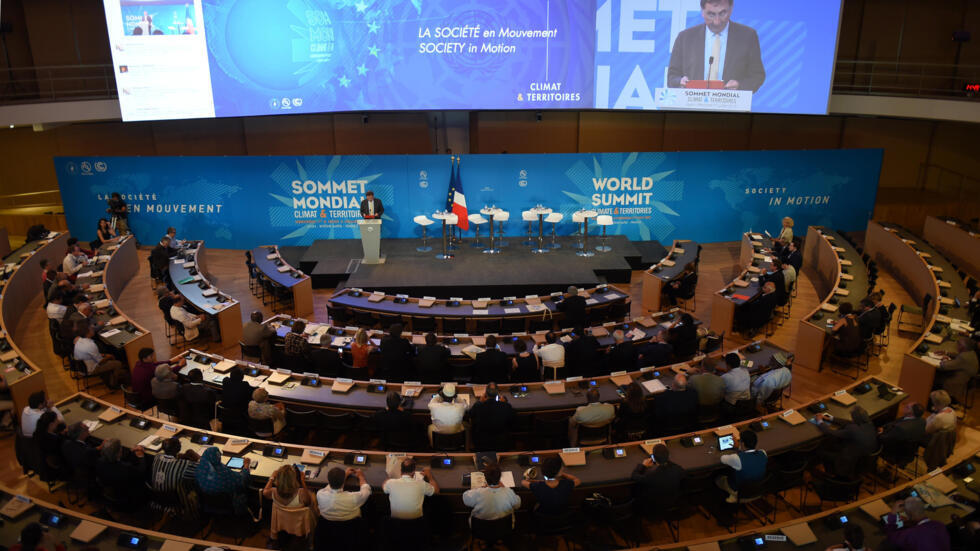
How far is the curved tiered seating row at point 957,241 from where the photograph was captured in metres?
14.2

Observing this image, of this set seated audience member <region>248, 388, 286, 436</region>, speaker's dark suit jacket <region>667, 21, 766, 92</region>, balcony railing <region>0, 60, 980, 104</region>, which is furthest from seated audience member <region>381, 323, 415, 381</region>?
balcony railing <region>0, 60, 980, 104</region>

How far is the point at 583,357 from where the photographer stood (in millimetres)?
9484

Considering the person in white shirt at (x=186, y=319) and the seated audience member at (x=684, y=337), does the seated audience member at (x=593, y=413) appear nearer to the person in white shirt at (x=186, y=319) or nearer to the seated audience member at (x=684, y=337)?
the seated audience member at (x=684, y=337)

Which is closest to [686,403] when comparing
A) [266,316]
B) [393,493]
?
[393,493]

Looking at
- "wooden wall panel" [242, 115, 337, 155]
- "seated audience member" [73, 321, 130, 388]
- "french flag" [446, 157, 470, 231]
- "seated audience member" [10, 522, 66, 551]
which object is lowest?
"seated audience member" [73, 321, 130, 388]

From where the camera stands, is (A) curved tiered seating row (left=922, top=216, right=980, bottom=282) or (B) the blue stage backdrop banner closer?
(A) curved tiered seating row (left=922, top=216, right=980, bottom=282)

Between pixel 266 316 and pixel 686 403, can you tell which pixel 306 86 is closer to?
pixel 266 316

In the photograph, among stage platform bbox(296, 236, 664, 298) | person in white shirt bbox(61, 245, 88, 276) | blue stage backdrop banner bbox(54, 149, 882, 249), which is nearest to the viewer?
person in white shirt bbox(61, 245, 88, 276)

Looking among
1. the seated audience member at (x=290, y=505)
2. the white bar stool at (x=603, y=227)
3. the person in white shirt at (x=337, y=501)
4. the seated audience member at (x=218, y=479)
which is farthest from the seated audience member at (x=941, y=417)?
the white bar stool at (x=603, y=227)

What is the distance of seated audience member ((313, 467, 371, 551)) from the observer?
20.2 ft

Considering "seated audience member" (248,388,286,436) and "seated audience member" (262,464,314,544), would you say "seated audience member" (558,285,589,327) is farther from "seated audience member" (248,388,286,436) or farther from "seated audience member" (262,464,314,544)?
"seated audience member" (262,464,314,544)

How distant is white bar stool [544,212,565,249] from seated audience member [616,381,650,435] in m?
7.82

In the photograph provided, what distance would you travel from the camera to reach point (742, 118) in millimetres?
19547

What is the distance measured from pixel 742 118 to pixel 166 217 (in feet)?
52.4
